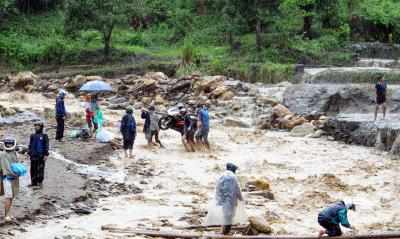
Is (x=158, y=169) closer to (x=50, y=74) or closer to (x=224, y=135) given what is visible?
(x=224, y=135)

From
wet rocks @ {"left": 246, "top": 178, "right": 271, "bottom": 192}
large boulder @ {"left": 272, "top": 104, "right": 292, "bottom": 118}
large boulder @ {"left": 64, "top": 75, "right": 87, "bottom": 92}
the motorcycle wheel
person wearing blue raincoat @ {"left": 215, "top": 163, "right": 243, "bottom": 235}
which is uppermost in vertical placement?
person wearing blue raincoat @ {"left": 215, "top": 163, "right": 243, "bottom": 235}

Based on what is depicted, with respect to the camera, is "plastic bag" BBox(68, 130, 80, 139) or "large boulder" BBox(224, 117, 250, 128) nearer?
"plastic bag" BBox(68, 130, 80, 139)

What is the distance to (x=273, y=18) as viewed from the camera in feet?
137

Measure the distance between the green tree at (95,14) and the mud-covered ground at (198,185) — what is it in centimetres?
1827

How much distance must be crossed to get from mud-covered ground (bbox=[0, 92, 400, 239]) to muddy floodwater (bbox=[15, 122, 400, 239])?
0.07 feet

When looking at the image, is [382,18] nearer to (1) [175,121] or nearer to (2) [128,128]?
(1) [175,121]

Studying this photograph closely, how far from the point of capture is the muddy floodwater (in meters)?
13.0

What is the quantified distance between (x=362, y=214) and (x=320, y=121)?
515 inches

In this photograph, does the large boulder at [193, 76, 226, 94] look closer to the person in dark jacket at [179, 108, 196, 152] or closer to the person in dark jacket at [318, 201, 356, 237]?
the person in dark jacket at [179, 108, 196, 152]

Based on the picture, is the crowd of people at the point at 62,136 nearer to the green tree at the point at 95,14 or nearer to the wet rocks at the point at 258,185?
the wet rocks at the point at 258,185

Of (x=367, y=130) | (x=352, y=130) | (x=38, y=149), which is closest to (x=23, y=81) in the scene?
(x=352, y=130)

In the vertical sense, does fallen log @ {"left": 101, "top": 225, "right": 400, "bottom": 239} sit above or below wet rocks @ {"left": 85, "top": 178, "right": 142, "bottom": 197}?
above

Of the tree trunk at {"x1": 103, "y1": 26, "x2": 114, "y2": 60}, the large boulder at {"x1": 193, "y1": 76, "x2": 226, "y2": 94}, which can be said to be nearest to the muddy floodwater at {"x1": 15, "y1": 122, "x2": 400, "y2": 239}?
the large boulder at {"x1": 193, "y1": 76, "x2": 226, "y2": 94}

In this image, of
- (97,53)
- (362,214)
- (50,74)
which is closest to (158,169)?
(362,214)
